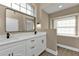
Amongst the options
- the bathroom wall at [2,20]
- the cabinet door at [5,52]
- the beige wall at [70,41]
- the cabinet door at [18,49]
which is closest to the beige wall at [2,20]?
the bathroom wall at [2,20]

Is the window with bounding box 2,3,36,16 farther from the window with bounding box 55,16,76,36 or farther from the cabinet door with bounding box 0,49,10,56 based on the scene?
the cabinet door with bounding box 0,49,10,56

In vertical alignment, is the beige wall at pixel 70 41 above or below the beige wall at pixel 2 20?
below

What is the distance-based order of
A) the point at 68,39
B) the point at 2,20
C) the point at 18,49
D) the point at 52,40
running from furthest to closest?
the point at 68,39 → the point at 52,40 → the point at 2,20 → the point at 18,49

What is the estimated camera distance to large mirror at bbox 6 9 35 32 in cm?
146

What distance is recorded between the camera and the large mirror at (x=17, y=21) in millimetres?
1459

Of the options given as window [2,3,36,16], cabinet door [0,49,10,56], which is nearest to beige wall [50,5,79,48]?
Result: window [2,3,36,16]

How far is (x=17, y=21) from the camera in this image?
1621 millimetres

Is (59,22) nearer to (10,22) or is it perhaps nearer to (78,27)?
(78,27)

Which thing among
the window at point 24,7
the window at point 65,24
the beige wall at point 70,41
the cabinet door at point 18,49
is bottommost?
the beige wall at point 70,41

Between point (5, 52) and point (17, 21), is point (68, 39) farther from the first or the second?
point (5, 52)

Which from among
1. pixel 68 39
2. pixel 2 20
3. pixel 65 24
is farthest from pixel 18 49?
pixel 68 39

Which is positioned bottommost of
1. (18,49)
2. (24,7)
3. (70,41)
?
(70,41)

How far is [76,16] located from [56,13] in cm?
59

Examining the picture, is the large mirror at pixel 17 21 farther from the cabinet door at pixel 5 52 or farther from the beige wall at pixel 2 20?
the cabinet door at pixel 5 52
